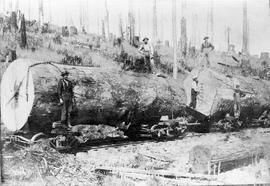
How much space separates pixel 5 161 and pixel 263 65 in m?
4.38

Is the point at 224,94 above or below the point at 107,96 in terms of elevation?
below

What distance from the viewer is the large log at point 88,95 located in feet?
16.3

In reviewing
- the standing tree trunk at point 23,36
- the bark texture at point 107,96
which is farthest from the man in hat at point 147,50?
the standing tree trunk at point 23,36

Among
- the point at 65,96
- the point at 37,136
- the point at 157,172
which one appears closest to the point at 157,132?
the point at 157,172

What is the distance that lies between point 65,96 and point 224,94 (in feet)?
9.61

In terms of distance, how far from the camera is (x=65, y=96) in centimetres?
512

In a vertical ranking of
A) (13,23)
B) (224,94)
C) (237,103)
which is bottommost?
(237,103)

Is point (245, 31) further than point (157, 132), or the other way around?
point (245, 31)

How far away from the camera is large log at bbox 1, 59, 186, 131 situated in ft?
16.3

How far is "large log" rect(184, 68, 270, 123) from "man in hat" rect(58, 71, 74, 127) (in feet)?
6.88

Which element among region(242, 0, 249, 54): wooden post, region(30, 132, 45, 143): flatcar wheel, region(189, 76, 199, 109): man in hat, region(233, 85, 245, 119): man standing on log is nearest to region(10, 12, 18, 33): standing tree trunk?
region(30, 132, 45, 143): flatcar wheel

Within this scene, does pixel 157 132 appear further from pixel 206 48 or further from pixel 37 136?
pixel 37 136

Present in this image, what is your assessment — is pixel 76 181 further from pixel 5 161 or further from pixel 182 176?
pixel 182 176

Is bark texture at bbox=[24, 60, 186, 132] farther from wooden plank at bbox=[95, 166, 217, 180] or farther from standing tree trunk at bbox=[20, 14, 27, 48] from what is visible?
wooden plank at bbox=[95, 166, 217, 180]
